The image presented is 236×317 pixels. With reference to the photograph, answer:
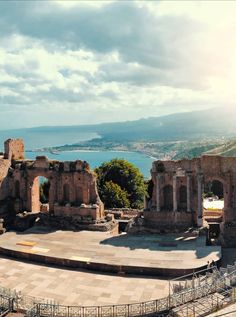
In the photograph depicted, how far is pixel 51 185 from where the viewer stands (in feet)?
125

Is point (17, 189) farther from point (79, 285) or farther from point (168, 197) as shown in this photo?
point (79, 285)

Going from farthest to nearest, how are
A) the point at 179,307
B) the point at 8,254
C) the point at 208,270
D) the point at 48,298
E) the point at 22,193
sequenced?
the point at 22,193
the point at 8,254
the point at 208,270
the point at 48,298
the point at 179,307

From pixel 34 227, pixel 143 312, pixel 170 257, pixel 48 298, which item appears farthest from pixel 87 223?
pixel 143 312

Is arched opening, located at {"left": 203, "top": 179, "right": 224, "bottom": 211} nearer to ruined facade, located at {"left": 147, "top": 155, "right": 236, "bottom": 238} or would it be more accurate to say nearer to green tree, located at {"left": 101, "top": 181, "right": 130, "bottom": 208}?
green tree, located at {"left": 101, "top": 181, "right": 130, "bottom": 208}

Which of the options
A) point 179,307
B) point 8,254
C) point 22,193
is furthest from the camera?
point 22,193

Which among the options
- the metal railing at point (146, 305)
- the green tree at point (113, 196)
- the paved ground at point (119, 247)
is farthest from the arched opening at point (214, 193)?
the metal railing at point (146, 305)

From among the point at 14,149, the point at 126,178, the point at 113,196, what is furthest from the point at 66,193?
the point at 126,178

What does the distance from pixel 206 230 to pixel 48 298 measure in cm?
1537

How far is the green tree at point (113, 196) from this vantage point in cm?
4797

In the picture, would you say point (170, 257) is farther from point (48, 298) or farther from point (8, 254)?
point (8, 254)

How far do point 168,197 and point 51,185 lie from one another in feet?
38.9

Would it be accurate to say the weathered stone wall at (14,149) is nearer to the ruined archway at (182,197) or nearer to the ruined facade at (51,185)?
the ruined facade at (51,185)

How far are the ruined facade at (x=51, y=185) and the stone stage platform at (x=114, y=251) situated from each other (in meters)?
2.92

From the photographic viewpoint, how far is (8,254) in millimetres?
30359
